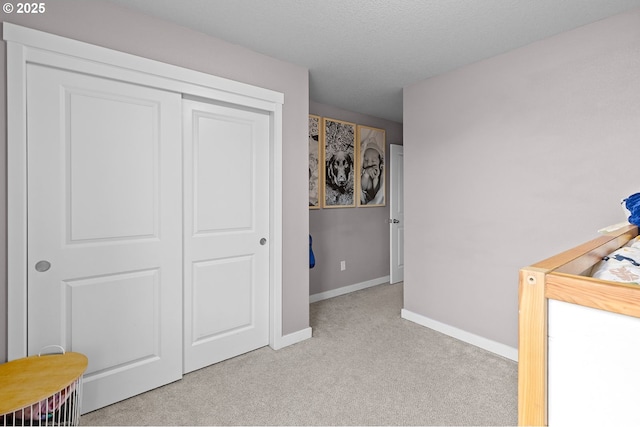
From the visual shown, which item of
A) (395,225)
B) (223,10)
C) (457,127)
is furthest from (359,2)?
(395,225)

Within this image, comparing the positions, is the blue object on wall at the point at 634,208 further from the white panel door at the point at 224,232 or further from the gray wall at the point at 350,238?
the gray wall at the point at 350,238

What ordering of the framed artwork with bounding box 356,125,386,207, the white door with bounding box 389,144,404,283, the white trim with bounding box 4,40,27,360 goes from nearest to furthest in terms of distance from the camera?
1. the white trim with bounding box 4,40,27,360
2. the framed artwork with bounding box 356,125,386,207
3. the white door with bounding box 389,144,404,283

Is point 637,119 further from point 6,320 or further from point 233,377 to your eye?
point 6,320

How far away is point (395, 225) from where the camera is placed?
4.54 m

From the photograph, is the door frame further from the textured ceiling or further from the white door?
the white door

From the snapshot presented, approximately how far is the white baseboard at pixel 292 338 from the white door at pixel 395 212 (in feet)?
6.75

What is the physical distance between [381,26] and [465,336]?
8.19 ft

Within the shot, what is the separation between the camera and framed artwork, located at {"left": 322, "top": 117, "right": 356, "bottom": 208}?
3.83m

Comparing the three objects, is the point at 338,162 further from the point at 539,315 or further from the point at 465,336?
the point at 539,315

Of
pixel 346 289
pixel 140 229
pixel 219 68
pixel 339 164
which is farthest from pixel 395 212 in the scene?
pixel 140 229

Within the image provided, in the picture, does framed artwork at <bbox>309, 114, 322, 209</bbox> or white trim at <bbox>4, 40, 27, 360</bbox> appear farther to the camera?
framed artwork at <bbox>309, 114, 322, 209</bbox>

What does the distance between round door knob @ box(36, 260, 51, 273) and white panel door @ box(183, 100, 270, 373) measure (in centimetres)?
72

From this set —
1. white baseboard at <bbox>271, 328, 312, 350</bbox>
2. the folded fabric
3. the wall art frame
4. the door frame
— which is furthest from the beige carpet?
the wall art frame

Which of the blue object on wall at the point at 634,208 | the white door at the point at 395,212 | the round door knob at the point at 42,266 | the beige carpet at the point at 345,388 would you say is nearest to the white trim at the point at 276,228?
the beige carpet at the point at 345,388
